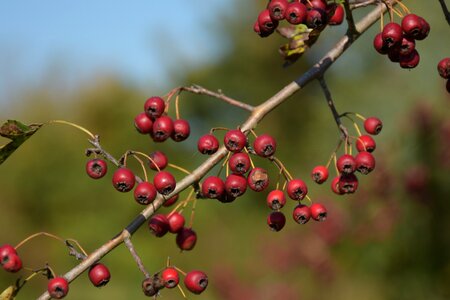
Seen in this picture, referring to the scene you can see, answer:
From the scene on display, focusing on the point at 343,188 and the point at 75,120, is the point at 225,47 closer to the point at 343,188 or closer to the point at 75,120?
the point at 75,120

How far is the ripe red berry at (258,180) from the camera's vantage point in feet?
5.35

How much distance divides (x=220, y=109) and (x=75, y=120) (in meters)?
4.99

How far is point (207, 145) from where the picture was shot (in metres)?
1.73

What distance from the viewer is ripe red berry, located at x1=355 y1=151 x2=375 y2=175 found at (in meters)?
1.79

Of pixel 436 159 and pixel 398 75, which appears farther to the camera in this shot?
pixel 398 75

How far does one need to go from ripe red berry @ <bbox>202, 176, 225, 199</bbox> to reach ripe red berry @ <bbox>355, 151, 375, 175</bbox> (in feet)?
1.36

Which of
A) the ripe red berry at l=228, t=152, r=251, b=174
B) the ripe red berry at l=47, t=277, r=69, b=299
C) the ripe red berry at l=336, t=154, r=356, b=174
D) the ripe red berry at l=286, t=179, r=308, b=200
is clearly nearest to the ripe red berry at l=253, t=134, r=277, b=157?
the ripe red berry at l=228, t=152, r=251, b=174

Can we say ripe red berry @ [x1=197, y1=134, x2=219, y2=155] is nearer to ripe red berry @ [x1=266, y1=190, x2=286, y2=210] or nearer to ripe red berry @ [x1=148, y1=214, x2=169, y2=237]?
ripe red berry @ [x1=266, y1=190, x2=286, y2=210]

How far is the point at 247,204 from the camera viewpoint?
16.5 metres

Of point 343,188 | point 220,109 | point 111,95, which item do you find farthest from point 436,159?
point 111,95

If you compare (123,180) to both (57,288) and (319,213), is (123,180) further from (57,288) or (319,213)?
(319,213)

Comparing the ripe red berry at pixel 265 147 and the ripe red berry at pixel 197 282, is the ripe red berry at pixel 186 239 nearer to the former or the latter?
the ripe red berry at pixel 197 282

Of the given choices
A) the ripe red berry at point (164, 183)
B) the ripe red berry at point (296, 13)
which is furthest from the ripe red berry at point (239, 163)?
the ripe red berry at point (296, 13)

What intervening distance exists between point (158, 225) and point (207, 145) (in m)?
0.40
